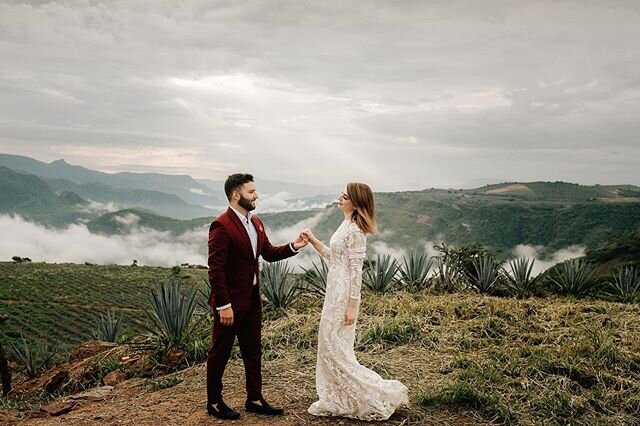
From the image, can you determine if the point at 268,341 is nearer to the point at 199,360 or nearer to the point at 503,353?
the point at 199,360

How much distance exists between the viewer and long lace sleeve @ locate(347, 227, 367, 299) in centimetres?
425

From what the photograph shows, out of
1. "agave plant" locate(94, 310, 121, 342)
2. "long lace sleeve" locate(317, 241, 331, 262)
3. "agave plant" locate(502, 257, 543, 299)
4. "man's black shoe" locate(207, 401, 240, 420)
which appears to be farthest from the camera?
"agave plant" locate(502, 257, 543, 299)

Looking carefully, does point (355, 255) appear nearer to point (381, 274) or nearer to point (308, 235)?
point (308, 235)

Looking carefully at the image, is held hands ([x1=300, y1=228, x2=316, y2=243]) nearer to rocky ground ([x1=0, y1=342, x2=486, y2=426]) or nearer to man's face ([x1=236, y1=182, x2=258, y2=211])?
man's face ([x1=236, y1=182, x2=258, y2=211])

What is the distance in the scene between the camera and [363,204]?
166 inches

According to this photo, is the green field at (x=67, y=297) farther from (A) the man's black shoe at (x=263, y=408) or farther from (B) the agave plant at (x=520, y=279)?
(A) the man's black shoe at (x=263, y=408)

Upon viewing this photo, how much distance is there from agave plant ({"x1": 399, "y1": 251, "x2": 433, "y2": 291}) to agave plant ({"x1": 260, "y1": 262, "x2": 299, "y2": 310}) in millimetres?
2176

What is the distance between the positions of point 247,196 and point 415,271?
6.15 metres

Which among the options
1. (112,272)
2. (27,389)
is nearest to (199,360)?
(27,389)

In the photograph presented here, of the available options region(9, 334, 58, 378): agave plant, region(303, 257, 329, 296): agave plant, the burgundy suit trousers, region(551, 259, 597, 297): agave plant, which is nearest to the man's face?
the burgundy suit trousers

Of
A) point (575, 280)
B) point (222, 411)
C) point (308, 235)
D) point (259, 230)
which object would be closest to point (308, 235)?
point (308, 235)

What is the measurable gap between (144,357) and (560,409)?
15.3ft

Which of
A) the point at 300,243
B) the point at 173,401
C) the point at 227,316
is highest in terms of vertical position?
the point at 300,243

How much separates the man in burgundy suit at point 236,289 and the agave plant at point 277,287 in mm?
3931
